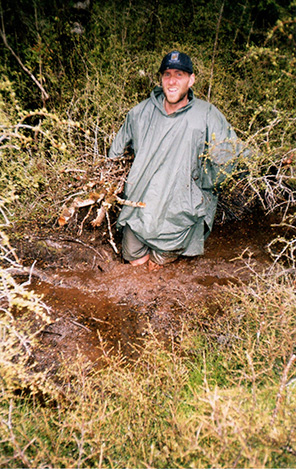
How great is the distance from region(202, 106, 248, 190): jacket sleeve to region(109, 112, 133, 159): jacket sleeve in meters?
0.82

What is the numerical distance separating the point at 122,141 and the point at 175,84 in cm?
77

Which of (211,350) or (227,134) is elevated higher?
(227,134)

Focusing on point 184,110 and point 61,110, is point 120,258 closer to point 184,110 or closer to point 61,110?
point 184,110

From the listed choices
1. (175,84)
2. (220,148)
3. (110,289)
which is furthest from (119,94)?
(110,289)

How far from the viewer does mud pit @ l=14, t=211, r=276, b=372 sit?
110 inches

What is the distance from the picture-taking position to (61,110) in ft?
14.0

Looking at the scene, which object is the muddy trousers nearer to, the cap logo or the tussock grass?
the tussock grass

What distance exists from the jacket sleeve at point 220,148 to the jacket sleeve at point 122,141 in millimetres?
816

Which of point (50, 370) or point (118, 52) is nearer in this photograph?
point (50, 370)

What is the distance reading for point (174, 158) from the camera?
3084mm

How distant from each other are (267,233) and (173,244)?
1.50 metres

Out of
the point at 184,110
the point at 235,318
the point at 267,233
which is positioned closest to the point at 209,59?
the point at 184,110

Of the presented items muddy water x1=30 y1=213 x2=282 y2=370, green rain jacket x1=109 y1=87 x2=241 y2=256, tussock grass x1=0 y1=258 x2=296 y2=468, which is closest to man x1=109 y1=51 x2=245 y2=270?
green rain jacket x1=109 y1=87 x2=241 y2=256

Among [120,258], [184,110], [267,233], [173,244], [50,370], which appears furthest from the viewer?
[267,233]
